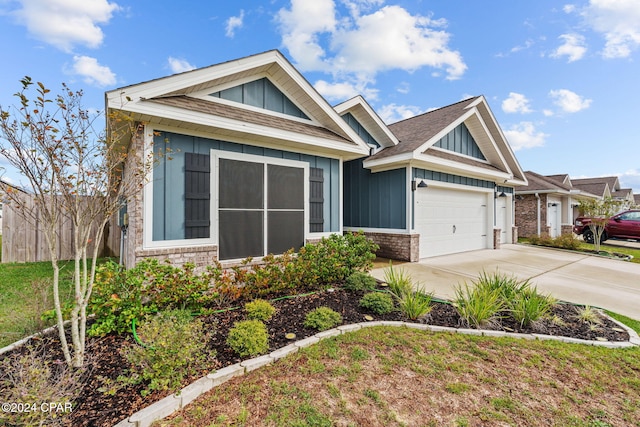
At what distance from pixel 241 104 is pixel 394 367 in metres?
5.45

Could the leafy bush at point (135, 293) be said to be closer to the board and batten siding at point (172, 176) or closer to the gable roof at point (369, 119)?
the board and batten siding at point (172, 176)

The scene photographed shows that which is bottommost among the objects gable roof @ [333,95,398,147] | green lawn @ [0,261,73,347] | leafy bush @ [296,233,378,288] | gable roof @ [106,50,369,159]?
green lawn @ [0,261,73,347]

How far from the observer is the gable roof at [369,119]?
8.91m

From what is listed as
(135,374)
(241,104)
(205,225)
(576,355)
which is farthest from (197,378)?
(241,104)

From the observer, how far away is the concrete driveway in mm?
5278

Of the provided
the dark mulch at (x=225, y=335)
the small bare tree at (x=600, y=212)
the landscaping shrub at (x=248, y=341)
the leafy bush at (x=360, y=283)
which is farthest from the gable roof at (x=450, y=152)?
the landscaping shrub at (x=248, y=341)

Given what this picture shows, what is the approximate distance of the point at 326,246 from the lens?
539cm

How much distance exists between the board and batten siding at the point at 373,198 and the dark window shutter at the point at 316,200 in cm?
313

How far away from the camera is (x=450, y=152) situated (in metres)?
9.83

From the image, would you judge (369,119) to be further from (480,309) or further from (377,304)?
(480,309)

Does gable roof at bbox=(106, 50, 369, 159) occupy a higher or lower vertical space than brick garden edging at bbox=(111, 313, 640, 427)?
higher

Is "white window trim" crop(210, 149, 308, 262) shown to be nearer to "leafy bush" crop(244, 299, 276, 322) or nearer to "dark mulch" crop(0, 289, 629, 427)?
"dark mulch" crop(0, 289, 629, 427)

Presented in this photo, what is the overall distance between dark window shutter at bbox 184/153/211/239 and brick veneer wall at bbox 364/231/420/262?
582 cm

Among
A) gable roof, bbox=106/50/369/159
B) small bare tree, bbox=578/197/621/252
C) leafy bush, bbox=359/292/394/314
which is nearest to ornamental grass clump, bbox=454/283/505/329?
leafy bush, bbox=359/292/394/314
